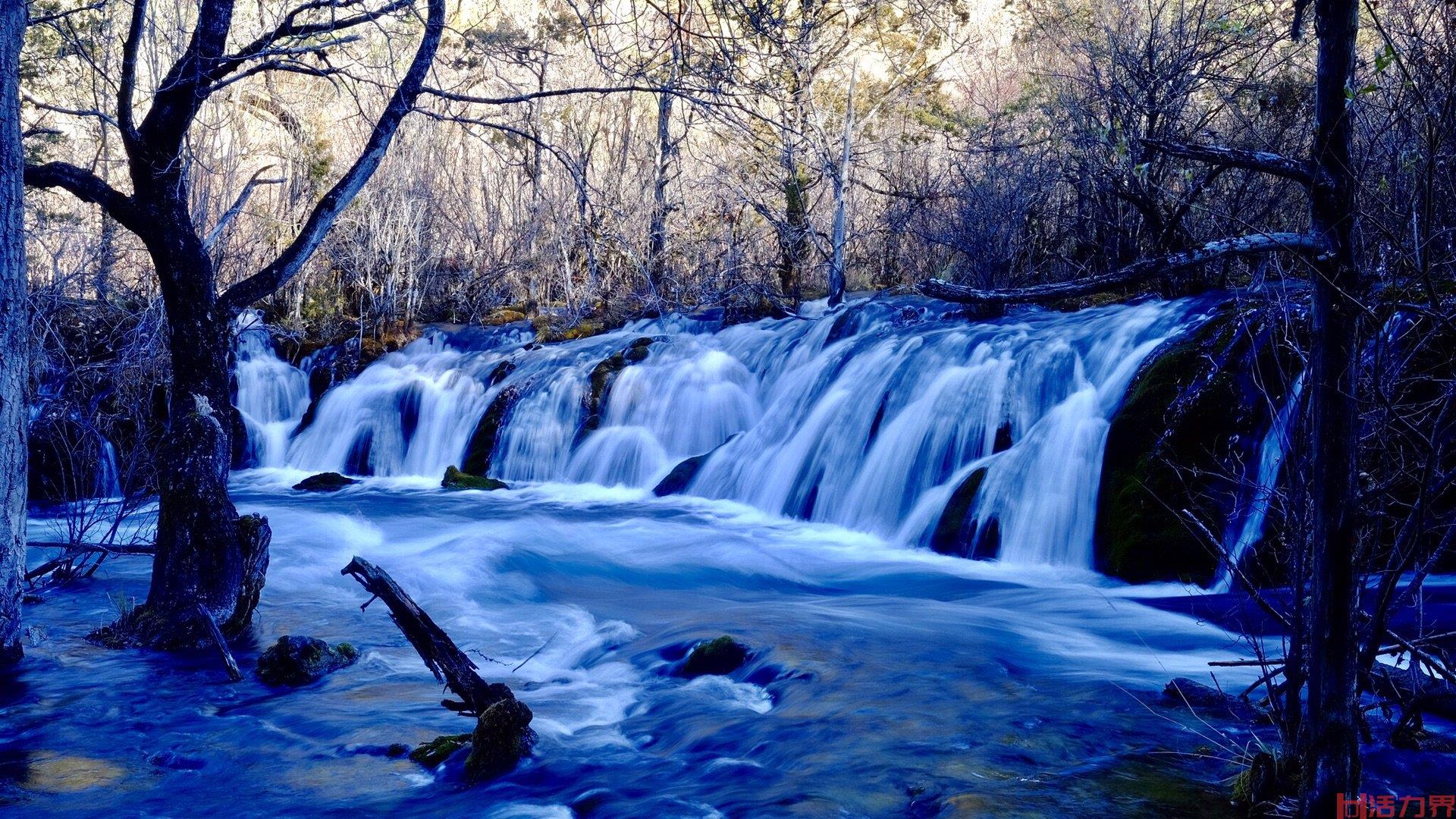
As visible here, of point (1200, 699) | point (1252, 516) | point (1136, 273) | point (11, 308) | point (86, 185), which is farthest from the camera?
point (1252, 516)

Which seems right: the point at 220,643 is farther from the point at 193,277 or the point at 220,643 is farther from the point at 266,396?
the point at 266,396

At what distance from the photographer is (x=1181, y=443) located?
25.4 ft

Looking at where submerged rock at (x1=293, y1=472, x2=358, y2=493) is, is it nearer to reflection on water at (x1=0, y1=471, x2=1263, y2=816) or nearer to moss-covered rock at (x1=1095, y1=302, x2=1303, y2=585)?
reflection on water at (x1=0, y1=471, x2=1263, y2=816)

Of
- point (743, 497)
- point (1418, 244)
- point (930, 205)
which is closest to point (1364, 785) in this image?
point (1418, 244)

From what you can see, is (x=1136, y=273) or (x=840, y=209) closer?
(x=1136, y=273)

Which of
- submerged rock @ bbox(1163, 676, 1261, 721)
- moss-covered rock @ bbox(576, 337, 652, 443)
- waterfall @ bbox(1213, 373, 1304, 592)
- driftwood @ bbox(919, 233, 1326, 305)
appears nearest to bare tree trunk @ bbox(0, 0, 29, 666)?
driftwood @ bbox(919, 233, 1326, 305)

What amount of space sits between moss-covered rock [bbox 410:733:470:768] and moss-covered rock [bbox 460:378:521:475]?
956 centimetres

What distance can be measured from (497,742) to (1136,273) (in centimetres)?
327

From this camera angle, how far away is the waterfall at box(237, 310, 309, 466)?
15.5 meters

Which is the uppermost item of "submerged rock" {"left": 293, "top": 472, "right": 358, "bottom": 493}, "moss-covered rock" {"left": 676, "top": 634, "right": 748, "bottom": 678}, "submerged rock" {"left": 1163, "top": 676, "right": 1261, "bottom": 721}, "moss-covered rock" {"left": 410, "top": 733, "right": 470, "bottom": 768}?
"submerged rock" {"left": 293, "top": 472, "right": 358, "bottom": 493}

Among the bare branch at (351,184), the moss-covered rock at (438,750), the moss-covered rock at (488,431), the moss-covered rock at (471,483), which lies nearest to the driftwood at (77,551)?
the bare branch at (351,184)

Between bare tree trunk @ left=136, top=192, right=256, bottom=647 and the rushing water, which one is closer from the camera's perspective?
the rushing water

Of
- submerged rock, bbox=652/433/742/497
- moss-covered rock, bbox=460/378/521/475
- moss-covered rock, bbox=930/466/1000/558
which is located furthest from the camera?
moss-covered rock, bbox=460/378/521/475

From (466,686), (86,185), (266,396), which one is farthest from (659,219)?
(466,686)
